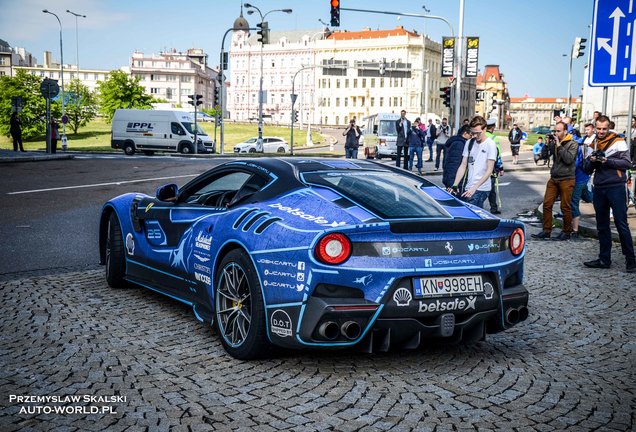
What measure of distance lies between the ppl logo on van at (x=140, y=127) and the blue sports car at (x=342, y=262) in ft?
124

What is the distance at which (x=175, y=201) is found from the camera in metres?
5.93

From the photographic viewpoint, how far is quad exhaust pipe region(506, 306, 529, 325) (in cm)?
464

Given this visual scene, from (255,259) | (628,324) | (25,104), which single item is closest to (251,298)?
(255,259)

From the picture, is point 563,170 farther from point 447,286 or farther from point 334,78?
point 334,78

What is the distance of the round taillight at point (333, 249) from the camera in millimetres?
4164

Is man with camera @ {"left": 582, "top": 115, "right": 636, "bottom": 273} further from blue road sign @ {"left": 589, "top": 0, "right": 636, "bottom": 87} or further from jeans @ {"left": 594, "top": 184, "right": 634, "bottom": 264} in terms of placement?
blue road sign @ {"left": 589, "top": 0, "right": 636, "bottom": 87}

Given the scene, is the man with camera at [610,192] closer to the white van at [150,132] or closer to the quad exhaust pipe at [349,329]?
the quad exhaust pipe at [349,329]

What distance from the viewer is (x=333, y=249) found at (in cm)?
417

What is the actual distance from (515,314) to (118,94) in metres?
106

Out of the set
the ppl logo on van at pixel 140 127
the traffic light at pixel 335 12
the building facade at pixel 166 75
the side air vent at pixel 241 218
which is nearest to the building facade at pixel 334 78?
the building facade at pixel 166 75

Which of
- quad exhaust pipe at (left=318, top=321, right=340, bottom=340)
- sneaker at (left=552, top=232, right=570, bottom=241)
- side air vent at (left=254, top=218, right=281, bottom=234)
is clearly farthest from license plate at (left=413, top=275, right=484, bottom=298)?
sneaker at (left=552, top=232, right=570, bottom=241)

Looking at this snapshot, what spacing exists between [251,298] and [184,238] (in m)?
1.24

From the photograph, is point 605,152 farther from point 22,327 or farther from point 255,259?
point 22,327

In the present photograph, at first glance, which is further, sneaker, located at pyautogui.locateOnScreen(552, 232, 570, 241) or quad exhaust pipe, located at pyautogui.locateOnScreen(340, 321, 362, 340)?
sneaker, located at pyautogui.locateOnScreen(552, 232, 570, 241)
